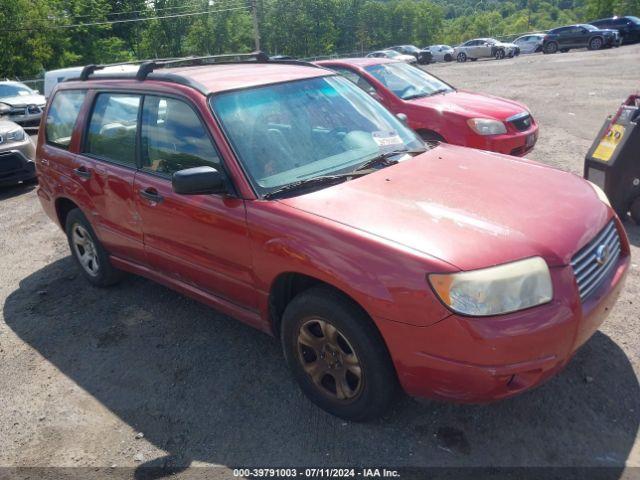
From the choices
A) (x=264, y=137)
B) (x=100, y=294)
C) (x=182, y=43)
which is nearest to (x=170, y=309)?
(x=100, y=294)

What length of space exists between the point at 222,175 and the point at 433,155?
149 centimetres

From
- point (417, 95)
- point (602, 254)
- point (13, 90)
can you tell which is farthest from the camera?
point (13, 90)

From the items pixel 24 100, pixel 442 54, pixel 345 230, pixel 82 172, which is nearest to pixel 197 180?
pixel 345 230

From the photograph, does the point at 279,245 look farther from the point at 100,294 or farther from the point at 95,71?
the point at 95,71

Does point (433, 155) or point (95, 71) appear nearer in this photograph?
point (433, 155)

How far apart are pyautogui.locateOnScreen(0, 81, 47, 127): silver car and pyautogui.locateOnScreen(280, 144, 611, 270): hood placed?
49.7 feet

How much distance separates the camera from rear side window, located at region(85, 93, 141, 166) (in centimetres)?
407

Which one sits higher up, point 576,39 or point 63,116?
point 63,116

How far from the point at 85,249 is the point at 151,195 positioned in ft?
5.52

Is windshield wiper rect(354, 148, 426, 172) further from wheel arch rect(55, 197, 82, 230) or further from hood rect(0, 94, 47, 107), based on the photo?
hood rect(0, 94, 47, 107)

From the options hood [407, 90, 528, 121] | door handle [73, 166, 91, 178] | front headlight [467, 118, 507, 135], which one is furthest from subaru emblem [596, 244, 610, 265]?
hood [407, 90, 528, 121]

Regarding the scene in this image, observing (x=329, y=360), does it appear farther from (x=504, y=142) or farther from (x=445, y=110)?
(x=445, y=110)

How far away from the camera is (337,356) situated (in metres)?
2.97

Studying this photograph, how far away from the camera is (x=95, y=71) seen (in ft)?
16.3
